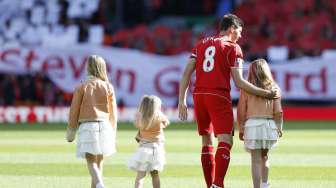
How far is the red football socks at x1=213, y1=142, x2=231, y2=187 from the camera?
1238 centimetres

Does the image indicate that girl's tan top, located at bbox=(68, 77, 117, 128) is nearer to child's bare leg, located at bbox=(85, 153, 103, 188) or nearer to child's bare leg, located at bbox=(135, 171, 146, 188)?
child's bare leg, located at bbox=(85, 153, 103, 188)

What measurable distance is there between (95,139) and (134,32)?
2154 cm

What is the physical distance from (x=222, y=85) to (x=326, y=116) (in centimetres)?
1923

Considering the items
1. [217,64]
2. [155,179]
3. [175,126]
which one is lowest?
[175,126]

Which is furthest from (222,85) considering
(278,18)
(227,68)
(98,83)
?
(278,18)

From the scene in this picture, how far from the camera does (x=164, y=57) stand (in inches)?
1283

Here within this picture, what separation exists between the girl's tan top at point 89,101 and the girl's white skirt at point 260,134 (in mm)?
1773

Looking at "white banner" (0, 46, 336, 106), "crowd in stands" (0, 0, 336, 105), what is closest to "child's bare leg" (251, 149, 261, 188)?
"white banner" (0, 46, 336, 106)

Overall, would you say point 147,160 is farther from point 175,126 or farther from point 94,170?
point 175,126

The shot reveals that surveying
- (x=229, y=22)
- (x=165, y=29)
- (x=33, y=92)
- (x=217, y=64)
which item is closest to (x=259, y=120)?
(x=217, y=64)

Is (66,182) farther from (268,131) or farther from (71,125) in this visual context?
(268,131)

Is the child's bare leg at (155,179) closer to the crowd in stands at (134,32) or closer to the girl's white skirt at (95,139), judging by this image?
the girl's white skirt at (95,139)

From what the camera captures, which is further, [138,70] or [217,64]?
[138,70]

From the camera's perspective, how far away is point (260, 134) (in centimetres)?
1257
